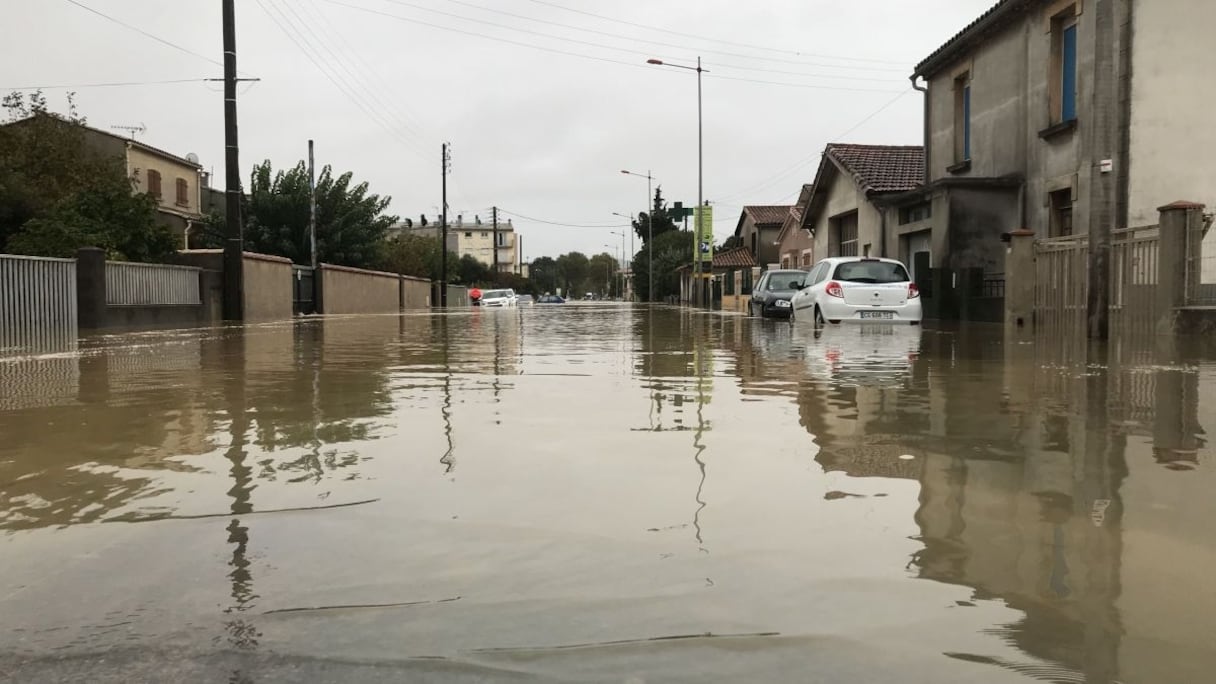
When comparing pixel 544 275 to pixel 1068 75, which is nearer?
pixel 1068 75

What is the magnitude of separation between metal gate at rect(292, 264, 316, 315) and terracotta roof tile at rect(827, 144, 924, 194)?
2028 cm

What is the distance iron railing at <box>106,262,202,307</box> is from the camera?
71.3 feet

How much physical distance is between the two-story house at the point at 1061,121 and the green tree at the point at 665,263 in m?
58.8

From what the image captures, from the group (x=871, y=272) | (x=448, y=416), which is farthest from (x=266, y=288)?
(x=448, y=416)

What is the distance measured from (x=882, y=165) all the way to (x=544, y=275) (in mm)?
145223

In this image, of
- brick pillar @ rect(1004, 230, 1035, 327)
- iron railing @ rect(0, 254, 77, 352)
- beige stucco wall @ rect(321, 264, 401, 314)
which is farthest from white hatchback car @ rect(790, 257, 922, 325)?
beige stucco wall @ rect(321, 264, 401, 314)

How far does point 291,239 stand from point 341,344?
32.2 metres

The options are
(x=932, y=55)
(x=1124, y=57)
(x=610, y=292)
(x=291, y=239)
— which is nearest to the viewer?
(x=1124, y=57)

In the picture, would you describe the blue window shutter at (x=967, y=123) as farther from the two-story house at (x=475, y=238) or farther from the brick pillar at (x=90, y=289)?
the two-story house at (x=475, y=238)

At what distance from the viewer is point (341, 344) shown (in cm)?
1478

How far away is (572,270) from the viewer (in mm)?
185500

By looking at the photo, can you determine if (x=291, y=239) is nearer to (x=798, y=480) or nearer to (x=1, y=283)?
(x=1, y=283)

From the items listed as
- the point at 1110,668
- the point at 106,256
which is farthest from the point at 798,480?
the point at 106,256

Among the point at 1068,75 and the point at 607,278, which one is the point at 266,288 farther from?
the point at 607,278
